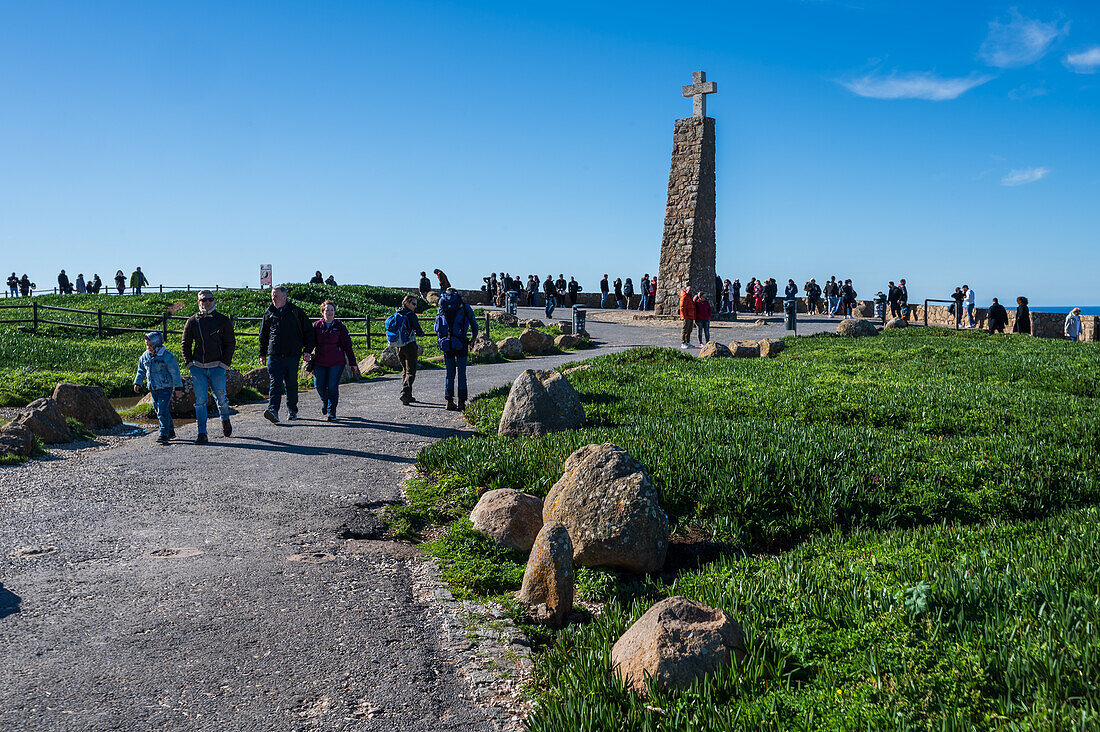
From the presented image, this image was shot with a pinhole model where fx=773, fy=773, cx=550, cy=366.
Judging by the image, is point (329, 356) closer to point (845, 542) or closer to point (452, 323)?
point (452, 323)

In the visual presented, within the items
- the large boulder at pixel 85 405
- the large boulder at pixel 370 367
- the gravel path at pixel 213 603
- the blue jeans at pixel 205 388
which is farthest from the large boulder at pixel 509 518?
the large boulder at pixel 370 367

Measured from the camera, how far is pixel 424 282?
120 feet

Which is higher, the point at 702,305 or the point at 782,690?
the point at 702,305

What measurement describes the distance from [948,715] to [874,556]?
2188 millimetres

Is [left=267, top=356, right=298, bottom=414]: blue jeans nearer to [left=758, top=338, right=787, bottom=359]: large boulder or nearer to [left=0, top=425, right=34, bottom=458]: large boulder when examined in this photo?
[left=0, top=425, right=34, bottom=458]: large boulder

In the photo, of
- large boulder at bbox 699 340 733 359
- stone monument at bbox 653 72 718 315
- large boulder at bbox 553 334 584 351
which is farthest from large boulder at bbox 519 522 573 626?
stone monument at bbox 653 72 718 315

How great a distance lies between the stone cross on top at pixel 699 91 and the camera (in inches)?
1230

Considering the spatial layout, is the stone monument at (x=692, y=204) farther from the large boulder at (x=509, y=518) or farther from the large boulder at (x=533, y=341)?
the large boulder at (x=509, y=518)

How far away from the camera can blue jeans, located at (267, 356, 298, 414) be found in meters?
11.2

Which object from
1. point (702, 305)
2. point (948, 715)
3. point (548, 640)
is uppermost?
point (702, 305)

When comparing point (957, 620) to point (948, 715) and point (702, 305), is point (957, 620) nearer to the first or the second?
point (948, 715)

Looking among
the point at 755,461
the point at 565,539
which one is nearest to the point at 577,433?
the point at 755,461

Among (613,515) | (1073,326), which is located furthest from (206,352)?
(1073,326)

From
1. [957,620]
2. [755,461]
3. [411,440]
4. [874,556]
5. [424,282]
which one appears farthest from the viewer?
[424,282]
